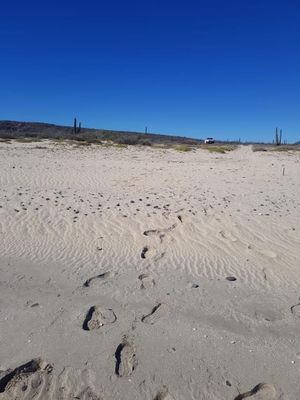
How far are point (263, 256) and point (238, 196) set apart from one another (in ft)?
12.7

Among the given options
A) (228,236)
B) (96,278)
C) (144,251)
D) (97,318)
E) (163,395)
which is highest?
(228,236)

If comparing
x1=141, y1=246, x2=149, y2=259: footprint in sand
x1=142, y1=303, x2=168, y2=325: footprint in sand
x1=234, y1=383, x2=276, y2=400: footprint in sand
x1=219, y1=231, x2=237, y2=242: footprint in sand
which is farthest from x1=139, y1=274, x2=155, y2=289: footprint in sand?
x1=219, y1=231, x2=237, y2=242: footprint in sand

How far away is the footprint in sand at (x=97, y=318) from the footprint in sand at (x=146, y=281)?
68 centimetres

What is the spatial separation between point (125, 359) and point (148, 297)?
108cm

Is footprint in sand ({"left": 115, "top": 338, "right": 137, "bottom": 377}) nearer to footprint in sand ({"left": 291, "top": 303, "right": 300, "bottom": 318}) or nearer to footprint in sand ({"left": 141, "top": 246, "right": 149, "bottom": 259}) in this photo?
footprint in sand ({"left": 291, "top": 303, "right": 300, "bottom": 318})

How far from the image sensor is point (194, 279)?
15.0 ft

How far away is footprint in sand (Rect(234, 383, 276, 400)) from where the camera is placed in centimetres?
265

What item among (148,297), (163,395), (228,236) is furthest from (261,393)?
(228,236)

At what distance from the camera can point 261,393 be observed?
269cm

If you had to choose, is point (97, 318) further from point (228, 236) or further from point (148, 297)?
point (228, 236)

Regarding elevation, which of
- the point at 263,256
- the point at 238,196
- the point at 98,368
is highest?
the point at 238,196

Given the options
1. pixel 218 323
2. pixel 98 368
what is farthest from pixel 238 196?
pixel 98 368

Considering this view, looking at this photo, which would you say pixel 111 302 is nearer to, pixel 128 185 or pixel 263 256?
pixel 263 256

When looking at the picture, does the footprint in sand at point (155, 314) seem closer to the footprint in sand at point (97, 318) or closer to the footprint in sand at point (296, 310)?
the footprint in sand at point (97, 318)
